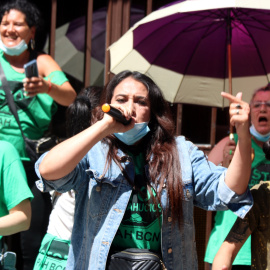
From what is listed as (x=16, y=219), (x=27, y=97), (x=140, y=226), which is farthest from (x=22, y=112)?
(x=140, y=226)

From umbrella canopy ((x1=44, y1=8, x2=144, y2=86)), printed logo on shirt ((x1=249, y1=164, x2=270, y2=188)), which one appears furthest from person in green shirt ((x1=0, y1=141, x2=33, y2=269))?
umbrella canopy ((x1=44, y1=8, x2=144, y2=86))

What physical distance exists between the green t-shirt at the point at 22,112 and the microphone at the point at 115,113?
5.30 ft

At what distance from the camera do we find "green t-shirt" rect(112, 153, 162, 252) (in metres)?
2.63

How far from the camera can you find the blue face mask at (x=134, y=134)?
2738mm

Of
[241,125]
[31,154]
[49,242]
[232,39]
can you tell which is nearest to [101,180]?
[241,125]

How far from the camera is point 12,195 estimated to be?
3229 mm

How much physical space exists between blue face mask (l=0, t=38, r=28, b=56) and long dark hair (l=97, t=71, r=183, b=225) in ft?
4.44

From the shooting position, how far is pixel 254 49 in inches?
163

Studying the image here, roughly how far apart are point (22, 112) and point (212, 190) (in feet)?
6.18

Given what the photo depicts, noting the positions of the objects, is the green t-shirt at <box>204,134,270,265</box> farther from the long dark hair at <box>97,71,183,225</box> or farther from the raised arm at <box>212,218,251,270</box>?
the long dark hair at <box>97,71,183,225</box>

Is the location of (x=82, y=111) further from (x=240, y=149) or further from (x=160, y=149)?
(x=240, y=149)

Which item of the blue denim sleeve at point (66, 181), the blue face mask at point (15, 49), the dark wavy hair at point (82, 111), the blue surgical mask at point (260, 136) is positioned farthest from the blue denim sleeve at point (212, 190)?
the blue face mask at point (15, 49)

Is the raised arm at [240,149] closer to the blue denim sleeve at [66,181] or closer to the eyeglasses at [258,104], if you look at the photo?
the blue denim sleeve at [66,181]

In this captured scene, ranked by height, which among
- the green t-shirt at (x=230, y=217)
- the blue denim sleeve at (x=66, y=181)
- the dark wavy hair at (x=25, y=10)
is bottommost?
the green t-shirt at (x=230, y=217)
